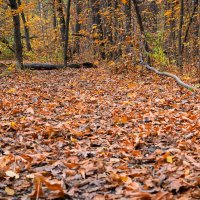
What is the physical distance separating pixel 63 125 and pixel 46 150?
1.04 meters

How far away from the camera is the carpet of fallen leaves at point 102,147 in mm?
2557

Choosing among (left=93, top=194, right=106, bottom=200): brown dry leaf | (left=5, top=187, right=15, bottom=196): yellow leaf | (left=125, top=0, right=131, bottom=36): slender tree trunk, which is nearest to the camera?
(left=93, top=194, right=106, bottom=200): brown dry leaf

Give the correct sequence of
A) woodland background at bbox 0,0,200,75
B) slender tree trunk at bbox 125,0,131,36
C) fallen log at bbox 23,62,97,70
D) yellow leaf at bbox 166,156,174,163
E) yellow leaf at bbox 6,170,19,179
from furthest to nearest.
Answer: fallen log at bbox 23,62,97,70, slender tree trunk at bbox 125,0,131,36, woodland background at bbox 0,0,200,75, yellow leaf at bbox 166,156,174,163, yellow leaf at bbox 6,170,19,179

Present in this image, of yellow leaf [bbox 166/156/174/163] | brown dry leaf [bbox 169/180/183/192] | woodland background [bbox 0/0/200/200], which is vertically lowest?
woodland background [bbox 0/0/200/200]

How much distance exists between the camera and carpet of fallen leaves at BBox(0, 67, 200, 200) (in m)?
2.56

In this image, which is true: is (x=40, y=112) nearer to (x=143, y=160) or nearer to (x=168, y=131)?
(x=168, y=131)

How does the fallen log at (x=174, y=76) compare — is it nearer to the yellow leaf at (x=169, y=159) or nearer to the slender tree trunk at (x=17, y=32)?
the yellow leaf at (x=169, y=159)

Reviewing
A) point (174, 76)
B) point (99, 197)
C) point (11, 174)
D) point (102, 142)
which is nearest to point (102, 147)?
point (102, 142)

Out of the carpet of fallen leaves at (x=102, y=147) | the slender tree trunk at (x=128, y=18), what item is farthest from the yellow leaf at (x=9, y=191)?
the slender tree trunk at (x=128, y=18)

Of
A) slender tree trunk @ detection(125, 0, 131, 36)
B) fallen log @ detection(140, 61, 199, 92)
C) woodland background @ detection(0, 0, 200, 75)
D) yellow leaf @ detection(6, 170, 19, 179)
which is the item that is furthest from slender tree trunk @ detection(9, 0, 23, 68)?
yellow leaf @ detection(6, 170, 19, 179)

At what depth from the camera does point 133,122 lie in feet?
16.5

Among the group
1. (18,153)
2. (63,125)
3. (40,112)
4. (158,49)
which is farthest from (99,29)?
(18,153)

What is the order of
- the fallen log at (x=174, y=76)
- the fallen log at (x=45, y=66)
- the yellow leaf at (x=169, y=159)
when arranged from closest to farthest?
the yellow leaf at (x=169, y=159), the fallen log at (x=174, y=76), the fallen log at (x=45, y=66)

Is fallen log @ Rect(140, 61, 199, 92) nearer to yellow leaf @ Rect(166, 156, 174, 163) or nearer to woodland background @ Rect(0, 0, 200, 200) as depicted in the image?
woodland background @ Rect(0, 0, 200, 200)
